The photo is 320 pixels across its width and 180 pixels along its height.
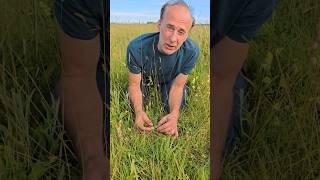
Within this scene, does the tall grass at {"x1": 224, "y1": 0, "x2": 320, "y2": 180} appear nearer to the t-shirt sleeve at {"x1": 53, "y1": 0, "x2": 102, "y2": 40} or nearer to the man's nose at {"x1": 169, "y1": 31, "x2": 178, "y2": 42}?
the man's nose at {"x1": 169, "y1": 31, "x2": 178, "y2": 42}

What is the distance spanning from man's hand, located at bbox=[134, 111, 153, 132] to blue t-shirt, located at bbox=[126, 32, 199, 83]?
3.5 inches

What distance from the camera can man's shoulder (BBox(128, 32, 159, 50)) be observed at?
132cm

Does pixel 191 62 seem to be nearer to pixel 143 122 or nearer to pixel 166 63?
pixel 166 63

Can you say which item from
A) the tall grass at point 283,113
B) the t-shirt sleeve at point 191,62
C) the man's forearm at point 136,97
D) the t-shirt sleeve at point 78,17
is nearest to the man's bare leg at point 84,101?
the t-shirt sleeve at point 78,17

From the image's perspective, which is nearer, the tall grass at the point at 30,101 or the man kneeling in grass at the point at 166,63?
the man kneeling in grass at the point at 166,63

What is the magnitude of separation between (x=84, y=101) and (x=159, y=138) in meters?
0.24

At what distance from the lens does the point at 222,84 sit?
1528mm

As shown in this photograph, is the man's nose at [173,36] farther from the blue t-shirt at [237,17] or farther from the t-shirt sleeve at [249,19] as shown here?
the t-shirt sleeve at [249,19]

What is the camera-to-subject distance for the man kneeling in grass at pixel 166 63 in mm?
1305

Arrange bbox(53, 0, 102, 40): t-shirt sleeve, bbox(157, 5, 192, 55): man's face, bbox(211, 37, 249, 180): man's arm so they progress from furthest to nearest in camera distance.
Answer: bbox(211, 37, 249, 180): man's arm
bbox(53, 0, 102, 40): t-shirt sleeve
bbox(157, 5, 192, 55): man's face

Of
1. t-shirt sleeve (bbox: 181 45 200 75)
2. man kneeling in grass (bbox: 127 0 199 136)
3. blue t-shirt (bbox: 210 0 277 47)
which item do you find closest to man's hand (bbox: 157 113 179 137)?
man kneeling in grass (bbox: 127 0 199 136)

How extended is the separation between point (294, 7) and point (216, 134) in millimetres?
642

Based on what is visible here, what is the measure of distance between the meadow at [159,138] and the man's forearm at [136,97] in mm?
16

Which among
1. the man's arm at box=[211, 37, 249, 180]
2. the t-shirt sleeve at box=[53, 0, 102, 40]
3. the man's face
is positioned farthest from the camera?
the man's arm at box=[211, 37, 249, 180]
